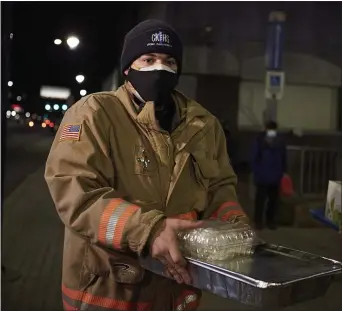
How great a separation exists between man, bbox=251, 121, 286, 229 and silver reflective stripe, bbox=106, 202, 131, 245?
0.49 metres

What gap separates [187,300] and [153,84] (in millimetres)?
403

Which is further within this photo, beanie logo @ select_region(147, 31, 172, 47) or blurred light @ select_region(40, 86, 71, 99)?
blurred light @ select_region(40, 86, 71, 99)

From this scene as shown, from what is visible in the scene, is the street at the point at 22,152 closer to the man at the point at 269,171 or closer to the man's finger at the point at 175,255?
the man's finger at the point at 175,255

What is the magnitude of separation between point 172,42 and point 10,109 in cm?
45

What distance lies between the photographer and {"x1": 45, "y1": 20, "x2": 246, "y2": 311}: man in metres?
0.68

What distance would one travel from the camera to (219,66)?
1.05 meters

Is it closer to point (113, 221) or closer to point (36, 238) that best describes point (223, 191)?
point (113, 221)

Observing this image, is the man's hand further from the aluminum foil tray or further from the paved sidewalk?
the paved sidewalk

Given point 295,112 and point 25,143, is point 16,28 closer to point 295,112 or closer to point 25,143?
point 25,143

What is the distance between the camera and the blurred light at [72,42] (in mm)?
976

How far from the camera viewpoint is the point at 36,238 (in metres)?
1.02

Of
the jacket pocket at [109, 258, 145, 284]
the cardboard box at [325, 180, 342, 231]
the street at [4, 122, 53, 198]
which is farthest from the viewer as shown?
the cardboard box at [325, 180, 342, 231]

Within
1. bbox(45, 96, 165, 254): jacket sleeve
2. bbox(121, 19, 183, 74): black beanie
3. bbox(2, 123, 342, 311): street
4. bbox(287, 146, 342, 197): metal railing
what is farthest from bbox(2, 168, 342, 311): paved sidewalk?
bbox(121, 19, 183, 74): black beanie

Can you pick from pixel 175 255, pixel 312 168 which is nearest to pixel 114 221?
pixel 175 255
